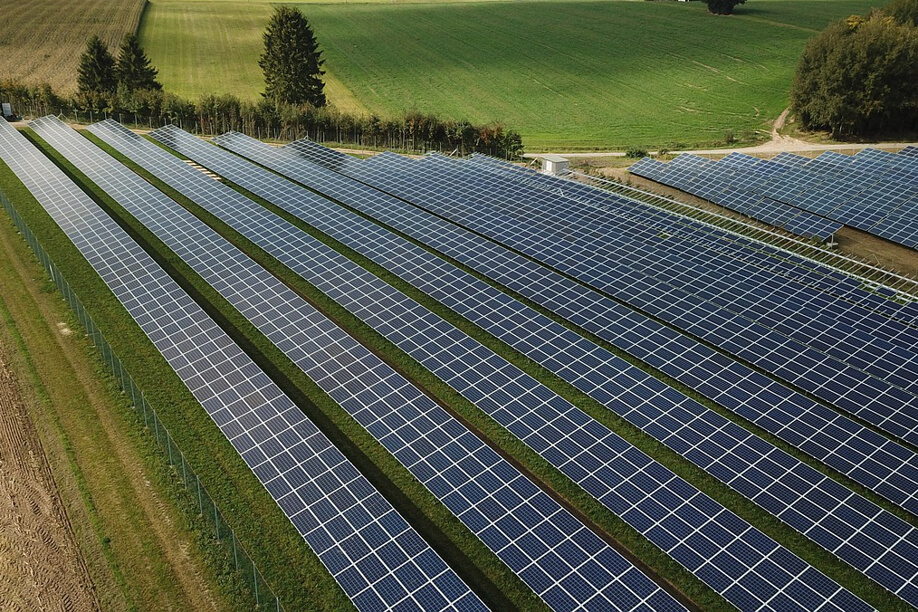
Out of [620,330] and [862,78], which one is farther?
[862,78]

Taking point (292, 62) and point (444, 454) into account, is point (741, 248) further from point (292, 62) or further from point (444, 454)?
point (292, 62)

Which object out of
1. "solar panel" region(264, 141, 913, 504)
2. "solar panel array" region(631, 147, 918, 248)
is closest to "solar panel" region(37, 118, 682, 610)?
"solar panel" region(264, 141, 913, 504)

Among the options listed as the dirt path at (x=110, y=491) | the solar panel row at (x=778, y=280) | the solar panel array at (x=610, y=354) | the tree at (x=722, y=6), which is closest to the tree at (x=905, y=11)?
the tree at (x=722, y=6)

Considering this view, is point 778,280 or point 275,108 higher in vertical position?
point 275,108

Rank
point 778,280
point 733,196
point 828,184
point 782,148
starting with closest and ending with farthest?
point 778,280 < point 733,196 < point 828,184 < point 782,148

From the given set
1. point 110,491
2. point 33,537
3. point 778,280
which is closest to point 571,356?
point 778,280

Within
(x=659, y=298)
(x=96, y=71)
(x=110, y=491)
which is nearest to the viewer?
(x=110, y=491)

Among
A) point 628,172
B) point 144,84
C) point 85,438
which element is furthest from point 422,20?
point 85,438

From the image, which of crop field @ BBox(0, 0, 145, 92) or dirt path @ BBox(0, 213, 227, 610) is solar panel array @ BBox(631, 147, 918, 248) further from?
crop field @ BBox(0, 0, 145, 92)
